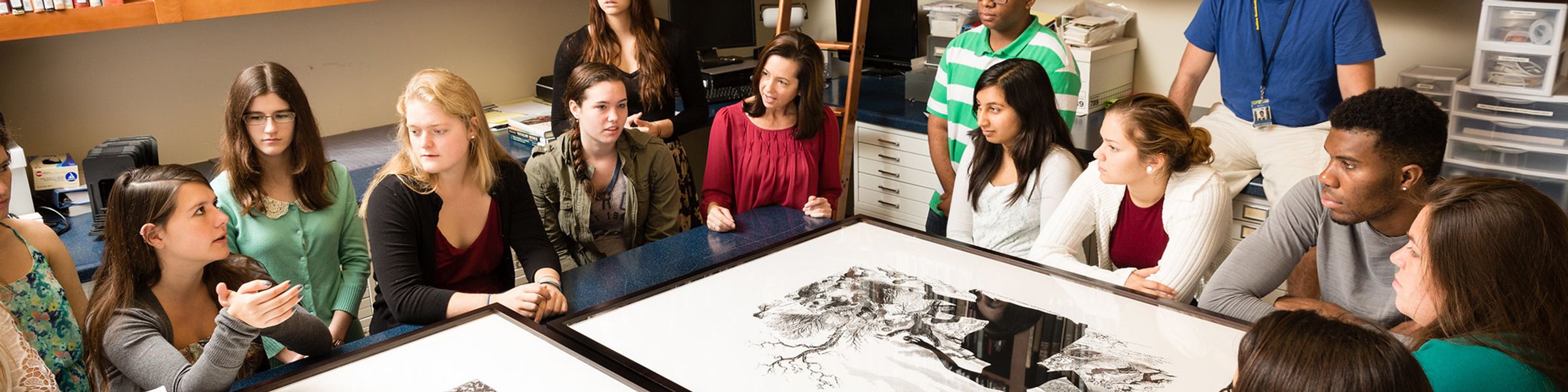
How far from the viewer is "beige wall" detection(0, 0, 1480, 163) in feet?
9.25

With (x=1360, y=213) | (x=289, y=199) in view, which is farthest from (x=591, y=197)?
(x=1360, y=213)

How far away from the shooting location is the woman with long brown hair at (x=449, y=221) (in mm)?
1846

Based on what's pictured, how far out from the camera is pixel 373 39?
3439 mm

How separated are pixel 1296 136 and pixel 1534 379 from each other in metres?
1.56

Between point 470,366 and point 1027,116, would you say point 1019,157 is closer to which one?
point 1027,116

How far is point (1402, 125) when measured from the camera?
179 cm

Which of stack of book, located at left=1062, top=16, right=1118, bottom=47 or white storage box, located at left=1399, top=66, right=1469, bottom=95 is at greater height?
stack of book, located at left=1062, top=16, right=1118, bottom=47

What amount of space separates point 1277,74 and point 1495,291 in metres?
1.58

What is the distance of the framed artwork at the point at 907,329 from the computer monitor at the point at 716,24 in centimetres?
194

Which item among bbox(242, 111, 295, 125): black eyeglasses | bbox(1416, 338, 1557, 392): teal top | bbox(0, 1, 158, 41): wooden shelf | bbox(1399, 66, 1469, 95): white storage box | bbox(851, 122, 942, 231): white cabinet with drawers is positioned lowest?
bbox(851, 122, 942, 231): white cabinet with drawers

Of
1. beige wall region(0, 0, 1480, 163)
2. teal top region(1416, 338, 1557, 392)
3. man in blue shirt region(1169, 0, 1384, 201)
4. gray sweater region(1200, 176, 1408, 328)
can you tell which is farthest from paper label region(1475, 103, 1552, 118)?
teal top region(1416, 338, 1557, 392)

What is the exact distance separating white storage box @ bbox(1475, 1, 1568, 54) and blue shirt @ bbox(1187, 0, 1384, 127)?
0.76ft

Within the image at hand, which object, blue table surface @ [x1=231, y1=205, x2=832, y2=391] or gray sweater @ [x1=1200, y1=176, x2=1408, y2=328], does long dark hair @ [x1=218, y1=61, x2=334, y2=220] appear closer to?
blue table surface @ [x1=231, y1=205, x2=832, y2=391]

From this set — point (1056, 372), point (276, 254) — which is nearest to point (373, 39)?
point (276, 254)
